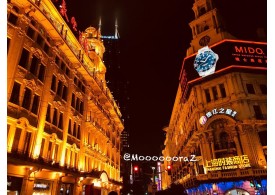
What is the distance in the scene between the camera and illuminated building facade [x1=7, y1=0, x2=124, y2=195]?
1457cm

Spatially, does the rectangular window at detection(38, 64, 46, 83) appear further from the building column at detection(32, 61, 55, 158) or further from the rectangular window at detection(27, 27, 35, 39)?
the rectangular window at detection(27, 27, 35, 39)

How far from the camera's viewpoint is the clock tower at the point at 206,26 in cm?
3525

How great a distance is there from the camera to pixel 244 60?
3153cm

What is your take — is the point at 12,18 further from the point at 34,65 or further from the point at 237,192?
the point at 237,192

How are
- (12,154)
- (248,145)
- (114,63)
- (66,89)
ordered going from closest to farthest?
1. (12,154)
2. (66,89)
3. (248,145)
4. (114,63)

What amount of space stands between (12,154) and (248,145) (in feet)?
85.6

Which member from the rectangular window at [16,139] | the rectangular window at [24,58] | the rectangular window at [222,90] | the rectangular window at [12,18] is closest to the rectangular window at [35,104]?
the rectangular window at [16,139]

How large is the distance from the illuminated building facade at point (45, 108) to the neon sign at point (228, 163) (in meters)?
14.6

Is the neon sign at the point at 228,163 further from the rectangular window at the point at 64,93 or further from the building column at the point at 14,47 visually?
the building column at the point at 14,47

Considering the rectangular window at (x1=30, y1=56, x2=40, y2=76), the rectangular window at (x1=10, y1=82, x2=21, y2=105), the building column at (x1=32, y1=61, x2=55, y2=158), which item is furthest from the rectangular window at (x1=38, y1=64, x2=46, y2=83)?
the rectangular window at (x1=10, y1=82, x2=21, y2=105)

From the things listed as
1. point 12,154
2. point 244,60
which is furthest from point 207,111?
point 12,154

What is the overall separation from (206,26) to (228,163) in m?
24.2

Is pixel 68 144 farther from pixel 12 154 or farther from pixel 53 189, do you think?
pixel 12 154

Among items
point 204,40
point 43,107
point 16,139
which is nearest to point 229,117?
point 204,40
